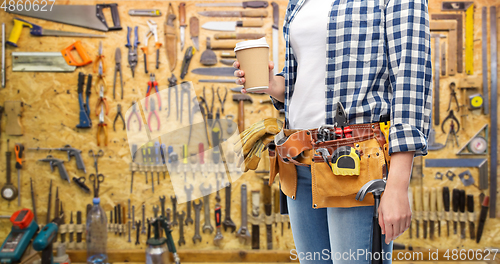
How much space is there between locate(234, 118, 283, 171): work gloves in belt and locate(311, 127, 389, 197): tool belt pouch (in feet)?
0.71

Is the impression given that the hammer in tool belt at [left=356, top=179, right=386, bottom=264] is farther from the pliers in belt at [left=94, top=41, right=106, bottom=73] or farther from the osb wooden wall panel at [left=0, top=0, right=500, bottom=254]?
the pliers in belt at [left=94, top=41, right=106, bottom=73]

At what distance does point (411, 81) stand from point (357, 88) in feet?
0.40

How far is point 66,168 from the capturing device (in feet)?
8.68

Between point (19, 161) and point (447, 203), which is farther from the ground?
point (19, 161)

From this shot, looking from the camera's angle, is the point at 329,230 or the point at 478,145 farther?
the point at 478,145

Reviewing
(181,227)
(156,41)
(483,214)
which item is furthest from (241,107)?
(483,214)

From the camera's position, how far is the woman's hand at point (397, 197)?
675 mm

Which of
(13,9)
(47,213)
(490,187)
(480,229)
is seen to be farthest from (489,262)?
(13,9)

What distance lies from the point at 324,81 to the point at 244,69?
24 cm

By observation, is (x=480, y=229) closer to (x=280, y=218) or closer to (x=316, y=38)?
(x=280, y=218)

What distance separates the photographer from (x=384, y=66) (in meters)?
0.75

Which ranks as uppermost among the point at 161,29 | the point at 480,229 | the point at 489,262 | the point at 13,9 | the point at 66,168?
the point at 13,9

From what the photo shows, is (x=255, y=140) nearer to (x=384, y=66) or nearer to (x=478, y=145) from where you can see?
(x=384, y=66)

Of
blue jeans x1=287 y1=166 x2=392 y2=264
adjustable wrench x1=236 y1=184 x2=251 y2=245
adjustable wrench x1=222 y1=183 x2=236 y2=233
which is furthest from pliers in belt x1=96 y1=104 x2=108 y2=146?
blue jeans x1=287 y1=166 x2=392 y2=264
